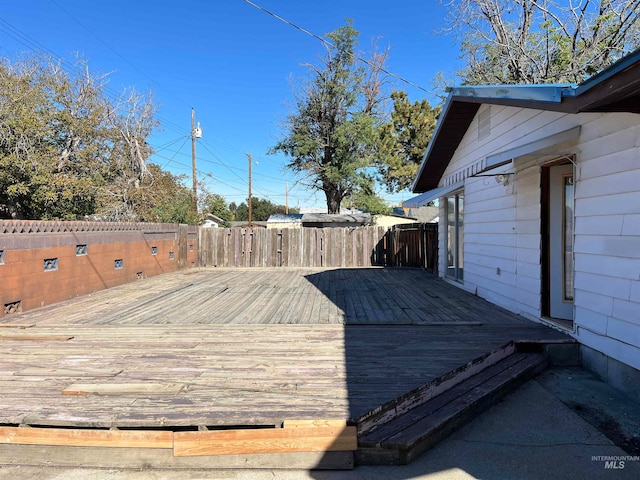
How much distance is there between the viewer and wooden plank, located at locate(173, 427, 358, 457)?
7.86 feet

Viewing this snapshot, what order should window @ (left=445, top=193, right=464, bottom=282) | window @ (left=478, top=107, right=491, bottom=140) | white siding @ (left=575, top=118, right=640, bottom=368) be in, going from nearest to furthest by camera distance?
white siding @ (left=575, top=118, right=640, bottom=368) < window @ (left=478, top=107, right=491, bottom=140) < window @ (left=445, top=193, right=464, bottom=282)

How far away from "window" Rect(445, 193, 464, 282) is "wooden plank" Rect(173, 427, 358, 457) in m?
6.29

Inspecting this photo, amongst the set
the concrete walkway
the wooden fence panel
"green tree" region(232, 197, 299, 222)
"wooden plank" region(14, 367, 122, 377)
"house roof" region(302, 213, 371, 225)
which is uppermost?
"green tree" region(232, 197, 299, 222)

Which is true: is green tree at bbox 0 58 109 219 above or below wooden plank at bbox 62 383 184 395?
above

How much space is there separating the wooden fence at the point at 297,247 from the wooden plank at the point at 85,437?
10.8 meters

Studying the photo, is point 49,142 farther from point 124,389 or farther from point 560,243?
point 560,243

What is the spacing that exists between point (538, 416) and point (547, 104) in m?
2.81

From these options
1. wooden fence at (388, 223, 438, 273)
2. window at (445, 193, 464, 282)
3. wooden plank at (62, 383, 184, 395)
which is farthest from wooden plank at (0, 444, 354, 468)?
wooden fence at (388, 223, 438, 273)

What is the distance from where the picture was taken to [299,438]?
2398 mm

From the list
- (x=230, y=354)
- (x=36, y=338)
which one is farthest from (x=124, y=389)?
(x=36, y=338)

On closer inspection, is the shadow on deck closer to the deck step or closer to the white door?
→ the deck step

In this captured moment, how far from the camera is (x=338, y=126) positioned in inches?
787

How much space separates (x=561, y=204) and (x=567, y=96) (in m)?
1.69

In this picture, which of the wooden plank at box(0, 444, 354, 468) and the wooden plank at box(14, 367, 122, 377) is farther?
the wooden plank at box(14, 367, 122, 377)
